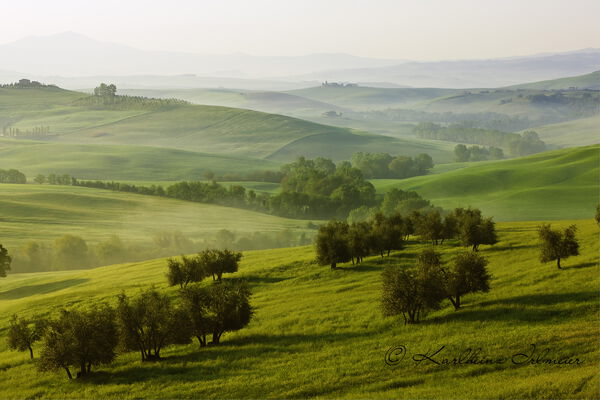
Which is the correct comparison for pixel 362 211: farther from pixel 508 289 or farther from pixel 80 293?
pixel 508 289

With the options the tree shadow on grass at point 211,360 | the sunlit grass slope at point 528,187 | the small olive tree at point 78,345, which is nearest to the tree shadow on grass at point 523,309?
the tree shadow on grass at point 211,360

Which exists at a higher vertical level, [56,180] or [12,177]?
[12,177]

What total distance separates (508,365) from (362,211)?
373 feet

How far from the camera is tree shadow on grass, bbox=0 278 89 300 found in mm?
73438

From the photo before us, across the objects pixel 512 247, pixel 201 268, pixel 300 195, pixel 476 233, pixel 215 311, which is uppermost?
pixel 300 195

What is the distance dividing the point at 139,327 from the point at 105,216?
10987 centimetres

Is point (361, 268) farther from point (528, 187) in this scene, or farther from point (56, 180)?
point (56, 180)

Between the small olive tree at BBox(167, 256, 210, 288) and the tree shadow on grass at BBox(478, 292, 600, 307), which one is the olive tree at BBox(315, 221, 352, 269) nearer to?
the small olive tree at BBox(167, 256, 210, 288)

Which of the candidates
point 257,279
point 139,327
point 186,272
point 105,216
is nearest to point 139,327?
point 139,327

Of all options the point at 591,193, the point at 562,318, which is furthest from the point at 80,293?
the point at 591,193

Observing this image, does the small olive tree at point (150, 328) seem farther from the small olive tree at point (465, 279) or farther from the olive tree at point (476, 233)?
the olive tree at point (476, 233)

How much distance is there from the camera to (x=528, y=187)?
145 meters

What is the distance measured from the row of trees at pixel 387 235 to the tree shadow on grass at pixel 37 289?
3815 centimetres

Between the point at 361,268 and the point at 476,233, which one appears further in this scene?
the point at 361,268
